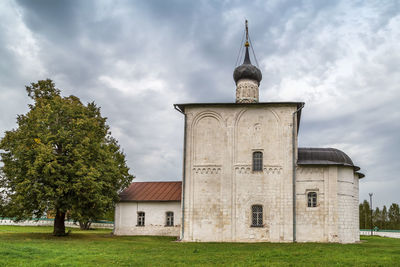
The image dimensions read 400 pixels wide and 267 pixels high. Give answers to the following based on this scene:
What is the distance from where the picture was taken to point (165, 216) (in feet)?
85.0

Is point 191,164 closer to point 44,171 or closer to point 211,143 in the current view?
point 211,143

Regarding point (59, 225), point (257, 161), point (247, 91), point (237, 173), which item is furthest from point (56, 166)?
point (247, 91)

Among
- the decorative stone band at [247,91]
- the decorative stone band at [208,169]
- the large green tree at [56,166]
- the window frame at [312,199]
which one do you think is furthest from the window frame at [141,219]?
the window frame at [312,199]

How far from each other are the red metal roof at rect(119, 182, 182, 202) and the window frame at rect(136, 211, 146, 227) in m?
0.97

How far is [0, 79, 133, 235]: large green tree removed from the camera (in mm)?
20312

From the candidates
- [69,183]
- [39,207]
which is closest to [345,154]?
[69,183]

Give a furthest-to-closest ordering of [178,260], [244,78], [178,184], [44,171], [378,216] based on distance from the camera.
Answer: [378,216]
[178,184]
[244,78]
[44,171]
[178,260]

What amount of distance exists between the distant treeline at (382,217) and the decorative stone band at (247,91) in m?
39.6

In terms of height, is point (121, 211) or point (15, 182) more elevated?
point (15, 182)

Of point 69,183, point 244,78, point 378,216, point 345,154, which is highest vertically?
point 244,78

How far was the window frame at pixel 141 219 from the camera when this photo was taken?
26141mm

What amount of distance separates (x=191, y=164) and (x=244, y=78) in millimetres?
7186

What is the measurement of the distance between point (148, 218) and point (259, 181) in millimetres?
8920

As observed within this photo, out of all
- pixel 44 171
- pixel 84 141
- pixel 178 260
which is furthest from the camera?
pixel 84 141
